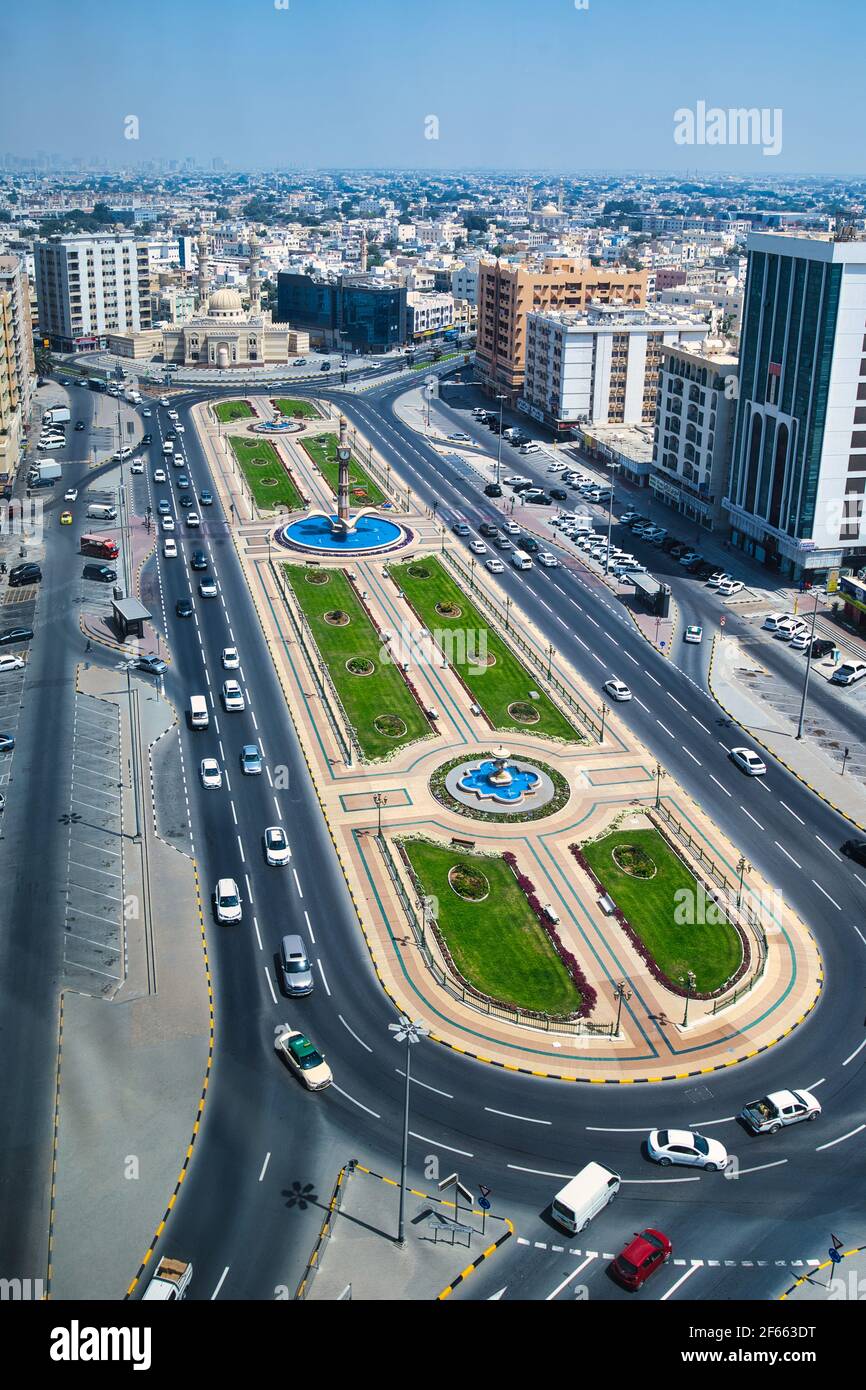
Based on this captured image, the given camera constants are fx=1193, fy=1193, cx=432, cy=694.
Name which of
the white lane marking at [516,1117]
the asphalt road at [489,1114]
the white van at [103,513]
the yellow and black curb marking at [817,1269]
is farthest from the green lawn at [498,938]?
the white van at [103,513]

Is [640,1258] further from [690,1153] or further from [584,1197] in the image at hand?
[690,1153]

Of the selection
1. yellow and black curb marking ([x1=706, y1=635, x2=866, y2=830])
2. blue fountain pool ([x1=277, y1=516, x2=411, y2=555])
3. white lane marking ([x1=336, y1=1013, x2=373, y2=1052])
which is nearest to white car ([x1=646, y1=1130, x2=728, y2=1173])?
white lane marking ([x1=336, y1=1013, x2=373, y2=1052])

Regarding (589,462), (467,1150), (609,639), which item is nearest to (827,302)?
(609,639)

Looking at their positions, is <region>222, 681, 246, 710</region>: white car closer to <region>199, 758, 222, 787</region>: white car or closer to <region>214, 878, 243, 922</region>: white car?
<region>199, 758, 222, 787</region>: white car

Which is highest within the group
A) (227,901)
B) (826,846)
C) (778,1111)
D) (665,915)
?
(826,846)

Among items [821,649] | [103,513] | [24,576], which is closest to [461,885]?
[821,649]

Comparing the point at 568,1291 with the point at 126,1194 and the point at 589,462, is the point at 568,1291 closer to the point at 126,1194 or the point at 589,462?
the point at 126,1194
